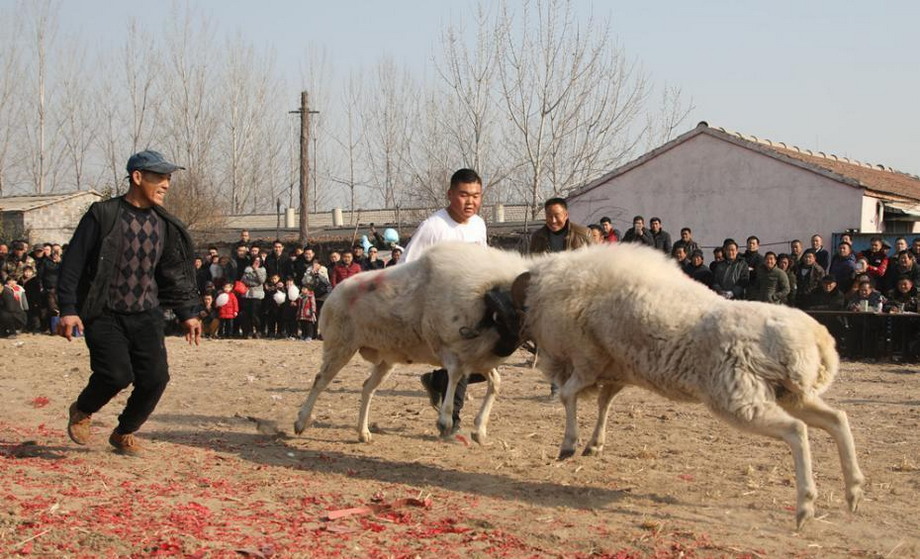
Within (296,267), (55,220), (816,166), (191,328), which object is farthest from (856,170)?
(55,220)

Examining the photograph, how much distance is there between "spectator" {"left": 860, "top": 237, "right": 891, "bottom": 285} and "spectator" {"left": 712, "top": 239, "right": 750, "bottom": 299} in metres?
2.01

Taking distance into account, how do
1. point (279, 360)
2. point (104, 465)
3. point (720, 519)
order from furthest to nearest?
point (279, 360) → point (104, 465) → point (720, 519)

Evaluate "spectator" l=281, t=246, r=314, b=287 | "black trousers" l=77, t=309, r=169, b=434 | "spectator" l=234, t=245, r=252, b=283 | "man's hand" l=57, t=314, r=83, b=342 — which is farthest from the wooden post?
"man's hand" l=57, t=314, r=83, b=342

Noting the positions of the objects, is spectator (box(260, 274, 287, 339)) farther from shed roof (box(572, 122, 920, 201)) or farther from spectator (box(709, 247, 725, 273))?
shed roof (box(572, 122, 920, 201))

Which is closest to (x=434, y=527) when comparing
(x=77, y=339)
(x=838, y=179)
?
(x=77, y=339)

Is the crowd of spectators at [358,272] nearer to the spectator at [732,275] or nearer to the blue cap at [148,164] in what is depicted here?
the spectator at [732,275]

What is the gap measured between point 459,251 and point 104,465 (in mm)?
2988

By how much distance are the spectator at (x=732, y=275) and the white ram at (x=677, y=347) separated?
28.6ft

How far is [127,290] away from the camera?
659cm

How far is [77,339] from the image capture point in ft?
59.4

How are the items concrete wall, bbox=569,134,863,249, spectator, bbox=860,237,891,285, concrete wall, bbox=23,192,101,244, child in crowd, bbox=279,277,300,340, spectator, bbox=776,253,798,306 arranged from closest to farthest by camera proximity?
spectator, bbox=776,253,798,306 → spectator, bbox=860,237,891,285 → child in crowd, bbox=279,277,300,340 → concrete wall, bbox=569,134,863,249 → concrete wall, bbox=23,192,101,244

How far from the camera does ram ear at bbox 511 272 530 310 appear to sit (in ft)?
22.9

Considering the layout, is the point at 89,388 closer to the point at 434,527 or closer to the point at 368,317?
the point at 368,317

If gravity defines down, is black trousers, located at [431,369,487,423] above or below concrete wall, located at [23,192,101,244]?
below
